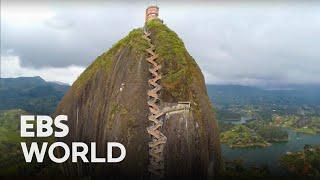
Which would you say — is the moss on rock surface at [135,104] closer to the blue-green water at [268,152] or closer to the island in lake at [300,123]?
the blue-green water at [268,152]

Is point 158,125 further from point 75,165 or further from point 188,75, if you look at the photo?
point 75,165

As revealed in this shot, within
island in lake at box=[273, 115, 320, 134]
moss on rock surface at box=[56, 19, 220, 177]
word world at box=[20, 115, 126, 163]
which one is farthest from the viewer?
island in lake at box=[273, 115, 320, 134]

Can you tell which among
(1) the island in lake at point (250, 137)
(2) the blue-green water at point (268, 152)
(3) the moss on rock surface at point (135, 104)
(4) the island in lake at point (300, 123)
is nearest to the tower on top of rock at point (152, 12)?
(3) the moss on rock surface at point (135, 104)

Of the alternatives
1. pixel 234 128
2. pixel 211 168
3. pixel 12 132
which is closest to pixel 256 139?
pixel 234 128

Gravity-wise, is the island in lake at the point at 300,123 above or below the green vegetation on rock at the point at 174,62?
below

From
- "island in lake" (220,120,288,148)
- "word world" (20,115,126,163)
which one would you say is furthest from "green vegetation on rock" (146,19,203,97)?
"island in lake" (220,120,288,148)

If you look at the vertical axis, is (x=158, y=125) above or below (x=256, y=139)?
above

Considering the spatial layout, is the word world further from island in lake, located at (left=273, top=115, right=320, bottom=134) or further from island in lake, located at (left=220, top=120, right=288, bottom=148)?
island in lake, located at (left=273, top=115, right=320, bottom=134)
